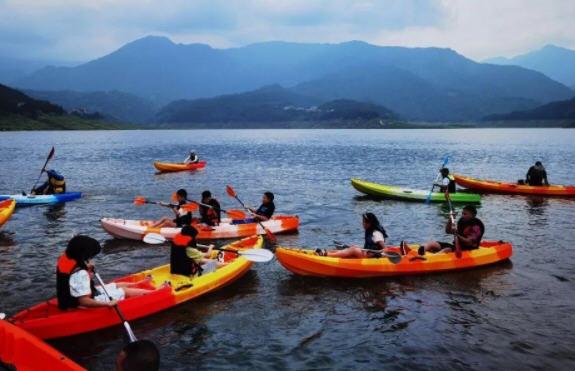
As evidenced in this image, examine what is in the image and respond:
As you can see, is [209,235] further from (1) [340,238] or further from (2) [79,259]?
(2) [79,259]

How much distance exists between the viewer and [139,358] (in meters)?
5.46

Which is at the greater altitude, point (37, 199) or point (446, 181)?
point (446, 181)

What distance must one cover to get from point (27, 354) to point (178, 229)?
11122 mm

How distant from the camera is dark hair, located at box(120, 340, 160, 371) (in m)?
5.45

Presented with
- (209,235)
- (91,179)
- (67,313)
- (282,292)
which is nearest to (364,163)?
(91,179)

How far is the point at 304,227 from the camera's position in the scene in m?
23.9

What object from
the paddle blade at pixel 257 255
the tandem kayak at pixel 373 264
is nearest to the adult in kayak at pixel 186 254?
the paddle blade at pixel 257 255

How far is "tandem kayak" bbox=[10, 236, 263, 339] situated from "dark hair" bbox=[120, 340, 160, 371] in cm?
602

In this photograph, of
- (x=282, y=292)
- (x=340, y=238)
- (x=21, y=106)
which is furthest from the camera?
(x=21, y=106)

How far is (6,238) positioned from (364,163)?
5123 centimetres

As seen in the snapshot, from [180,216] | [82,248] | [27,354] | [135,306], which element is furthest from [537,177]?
[27,354]

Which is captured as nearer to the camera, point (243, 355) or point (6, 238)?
point (243, 355)

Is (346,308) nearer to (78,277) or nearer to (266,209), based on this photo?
(78,277)

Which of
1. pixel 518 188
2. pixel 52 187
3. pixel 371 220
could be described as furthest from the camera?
pixel 518 188
